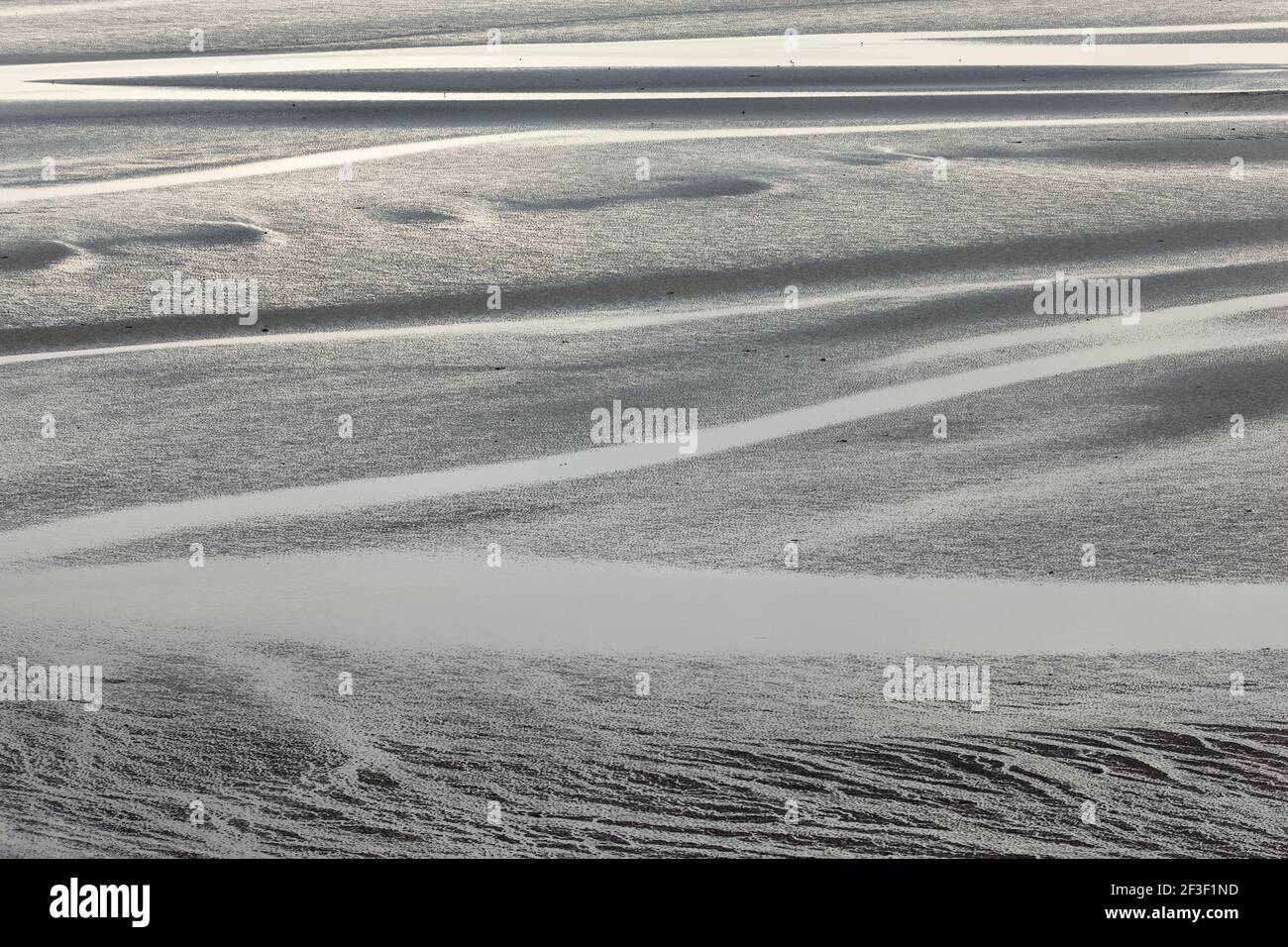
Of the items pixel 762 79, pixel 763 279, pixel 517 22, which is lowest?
pixel 763 279

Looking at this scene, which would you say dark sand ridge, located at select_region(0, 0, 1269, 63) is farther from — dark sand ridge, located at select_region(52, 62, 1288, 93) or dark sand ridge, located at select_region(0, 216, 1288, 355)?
dark sand ridge, located at select_region(0, 216, 1288, 355)

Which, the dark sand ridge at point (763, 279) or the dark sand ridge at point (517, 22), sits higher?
the dark sand ridge at point (517, 22)

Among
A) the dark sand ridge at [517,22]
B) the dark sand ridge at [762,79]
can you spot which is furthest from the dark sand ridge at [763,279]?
the dark sand ridge at [517,22]

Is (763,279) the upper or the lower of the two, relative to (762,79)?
lower

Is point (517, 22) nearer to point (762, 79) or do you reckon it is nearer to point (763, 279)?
point (762, 79)

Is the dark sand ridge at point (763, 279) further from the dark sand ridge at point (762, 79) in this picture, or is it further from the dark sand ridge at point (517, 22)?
the dark sand ridge at point (517, 22)

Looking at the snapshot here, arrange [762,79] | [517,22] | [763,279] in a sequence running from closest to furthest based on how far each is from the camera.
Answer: [763,279]
[762,79]
[517,22]

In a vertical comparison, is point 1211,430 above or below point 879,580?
above

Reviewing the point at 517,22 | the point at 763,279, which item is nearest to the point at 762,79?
the point at 517,22

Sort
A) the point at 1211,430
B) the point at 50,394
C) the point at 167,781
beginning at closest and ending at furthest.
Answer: the point at 167,781 < the point at 1211,430 < the point at 50,394

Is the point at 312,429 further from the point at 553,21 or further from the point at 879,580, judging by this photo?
the point at 553,21

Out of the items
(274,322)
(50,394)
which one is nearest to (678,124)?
(274,322)
